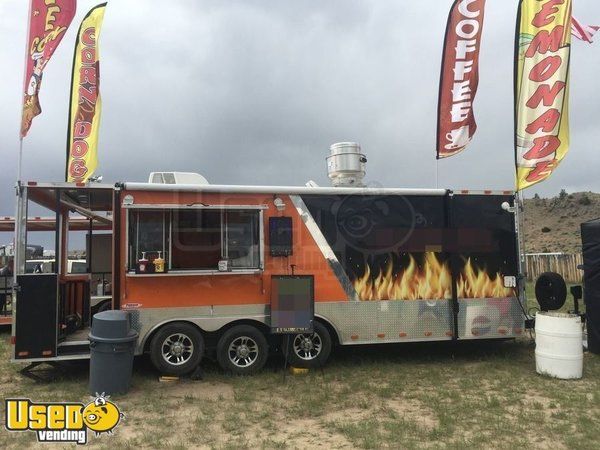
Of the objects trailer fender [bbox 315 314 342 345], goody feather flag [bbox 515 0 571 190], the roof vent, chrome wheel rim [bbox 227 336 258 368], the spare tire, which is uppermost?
goody feather flag [bbox 515 0 571 190]

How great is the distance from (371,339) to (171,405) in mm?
2987

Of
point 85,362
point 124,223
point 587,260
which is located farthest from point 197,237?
point 587,260

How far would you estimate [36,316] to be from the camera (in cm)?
647

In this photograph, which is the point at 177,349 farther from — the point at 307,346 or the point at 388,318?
the point at 388,318

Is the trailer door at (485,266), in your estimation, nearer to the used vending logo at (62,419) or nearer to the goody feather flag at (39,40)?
the used vending logo at (62,419)

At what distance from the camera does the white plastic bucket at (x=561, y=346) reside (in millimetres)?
6699

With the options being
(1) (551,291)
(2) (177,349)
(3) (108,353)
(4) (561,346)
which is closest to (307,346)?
(2) (177,349)

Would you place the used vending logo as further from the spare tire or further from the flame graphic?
the spare tire

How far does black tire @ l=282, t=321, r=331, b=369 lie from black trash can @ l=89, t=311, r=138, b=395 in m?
2.20

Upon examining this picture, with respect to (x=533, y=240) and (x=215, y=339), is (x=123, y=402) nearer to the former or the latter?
(x=215, y=339)

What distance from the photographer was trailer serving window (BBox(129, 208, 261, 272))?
6.80 metres

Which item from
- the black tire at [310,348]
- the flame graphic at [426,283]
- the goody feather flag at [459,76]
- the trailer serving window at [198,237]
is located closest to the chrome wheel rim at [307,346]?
the black tire at [310,348]

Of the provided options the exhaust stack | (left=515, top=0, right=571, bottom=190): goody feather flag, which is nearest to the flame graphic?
the exhaust stack

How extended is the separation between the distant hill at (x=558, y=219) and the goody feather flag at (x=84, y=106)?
145 feet
